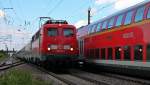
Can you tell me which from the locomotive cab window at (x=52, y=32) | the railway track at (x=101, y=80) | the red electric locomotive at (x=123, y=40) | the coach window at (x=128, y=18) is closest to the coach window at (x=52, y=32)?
the locomotive cab window at (x=52, y=32)

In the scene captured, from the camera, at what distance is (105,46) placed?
26.6 m

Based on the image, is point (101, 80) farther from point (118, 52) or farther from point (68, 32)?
point (68, 32)

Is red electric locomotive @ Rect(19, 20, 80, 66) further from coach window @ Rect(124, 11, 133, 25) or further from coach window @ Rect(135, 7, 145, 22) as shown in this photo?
coach window @ Rect(135, 7, 145, 22)

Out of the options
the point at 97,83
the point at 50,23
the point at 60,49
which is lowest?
the point at 97,83

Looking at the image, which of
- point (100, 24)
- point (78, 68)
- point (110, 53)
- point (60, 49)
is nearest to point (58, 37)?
point (60, 49)

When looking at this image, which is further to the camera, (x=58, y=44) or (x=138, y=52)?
(x=58, y=44)

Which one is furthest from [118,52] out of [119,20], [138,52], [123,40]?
[138,52]

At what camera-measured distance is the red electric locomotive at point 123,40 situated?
20117mm

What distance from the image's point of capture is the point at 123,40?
22.9 m

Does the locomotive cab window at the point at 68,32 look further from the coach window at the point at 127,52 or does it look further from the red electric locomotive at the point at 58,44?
the coach window at the point at 127,52

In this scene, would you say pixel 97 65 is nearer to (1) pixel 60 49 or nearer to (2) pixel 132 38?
(1) pixel 60 49

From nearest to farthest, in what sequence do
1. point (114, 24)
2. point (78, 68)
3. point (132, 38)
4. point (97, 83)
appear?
point (97, 83) < point (132, 38) < point (114, 24) < point (78, 68)

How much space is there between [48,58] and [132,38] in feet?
25.5

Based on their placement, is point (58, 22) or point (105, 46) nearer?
point (105, 46)
